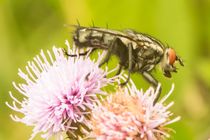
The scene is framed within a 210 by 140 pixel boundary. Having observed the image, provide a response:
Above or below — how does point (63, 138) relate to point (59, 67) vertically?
below

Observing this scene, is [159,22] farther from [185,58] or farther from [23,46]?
[23,46]

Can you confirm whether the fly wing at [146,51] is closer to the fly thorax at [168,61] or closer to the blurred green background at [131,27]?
the fly thorax at [168,61]

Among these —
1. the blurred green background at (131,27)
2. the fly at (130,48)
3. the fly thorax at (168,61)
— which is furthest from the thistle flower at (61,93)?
the blurred green background at (131,27)

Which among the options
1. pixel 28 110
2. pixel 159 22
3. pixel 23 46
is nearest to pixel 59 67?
pixel 28 110

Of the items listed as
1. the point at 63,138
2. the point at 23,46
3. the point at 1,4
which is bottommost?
the point at 63,138

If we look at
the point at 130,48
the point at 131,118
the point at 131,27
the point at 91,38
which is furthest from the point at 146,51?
the point at 131,27

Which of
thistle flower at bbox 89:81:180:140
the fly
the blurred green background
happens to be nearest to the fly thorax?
the fly

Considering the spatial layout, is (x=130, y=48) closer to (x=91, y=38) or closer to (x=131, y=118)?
(x=91, y=38)
